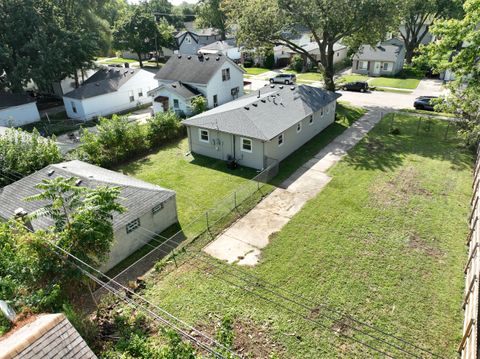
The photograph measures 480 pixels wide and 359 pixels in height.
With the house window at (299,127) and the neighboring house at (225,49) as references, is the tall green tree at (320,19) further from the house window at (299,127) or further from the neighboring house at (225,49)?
the neighboring house at (225,49)

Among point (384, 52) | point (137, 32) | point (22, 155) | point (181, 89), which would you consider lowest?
point (22, 155)

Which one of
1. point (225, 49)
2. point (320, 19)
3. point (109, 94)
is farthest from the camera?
point (225, 49)

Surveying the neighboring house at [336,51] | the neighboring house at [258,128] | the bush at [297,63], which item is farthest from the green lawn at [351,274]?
the neighboring house at [336,51]

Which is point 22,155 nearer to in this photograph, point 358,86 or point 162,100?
point 162,100

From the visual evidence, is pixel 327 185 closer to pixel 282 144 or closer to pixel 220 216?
pixel 282 144

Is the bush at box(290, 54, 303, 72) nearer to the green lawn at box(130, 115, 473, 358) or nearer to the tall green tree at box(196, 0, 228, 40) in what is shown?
the tall green tree at box(196, 0, 228, 40)

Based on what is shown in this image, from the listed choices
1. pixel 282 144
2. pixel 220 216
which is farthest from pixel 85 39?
pixel 220 216

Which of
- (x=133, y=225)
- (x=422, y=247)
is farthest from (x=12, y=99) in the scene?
(x=422, y=247)
